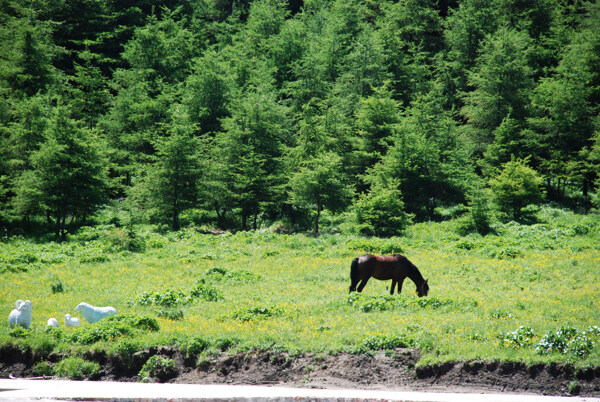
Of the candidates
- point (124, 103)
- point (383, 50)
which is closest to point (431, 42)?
point (383, 50)

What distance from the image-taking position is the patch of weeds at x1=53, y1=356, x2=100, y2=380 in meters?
12.9

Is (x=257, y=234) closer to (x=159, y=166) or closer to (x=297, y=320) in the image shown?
(x=159, y=166)

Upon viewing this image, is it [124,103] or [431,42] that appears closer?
[124,103]

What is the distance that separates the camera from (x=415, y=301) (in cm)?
1656

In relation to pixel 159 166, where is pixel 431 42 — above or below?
above

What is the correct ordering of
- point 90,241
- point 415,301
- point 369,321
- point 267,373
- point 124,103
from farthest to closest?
point 124,103
point 90,241
point 415,301
point 369,321
point 267,373

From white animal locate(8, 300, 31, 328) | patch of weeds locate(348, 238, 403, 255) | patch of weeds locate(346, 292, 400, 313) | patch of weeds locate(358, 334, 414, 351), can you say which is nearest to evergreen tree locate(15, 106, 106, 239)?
patch of weeds locate(348, 238, 403, 255)

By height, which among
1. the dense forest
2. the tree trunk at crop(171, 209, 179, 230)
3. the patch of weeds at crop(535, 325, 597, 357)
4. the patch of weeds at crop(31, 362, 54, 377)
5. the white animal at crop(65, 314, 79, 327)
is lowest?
the tree trunk at crop(171, 209, 179, 230)

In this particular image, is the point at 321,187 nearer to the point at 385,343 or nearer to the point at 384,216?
the point at 384,216

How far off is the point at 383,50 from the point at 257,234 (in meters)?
26.1

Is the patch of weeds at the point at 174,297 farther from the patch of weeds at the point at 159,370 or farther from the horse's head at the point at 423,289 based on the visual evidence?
the horse's head at the point at 423,289

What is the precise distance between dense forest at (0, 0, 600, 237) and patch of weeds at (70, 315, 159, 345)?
62.7ft

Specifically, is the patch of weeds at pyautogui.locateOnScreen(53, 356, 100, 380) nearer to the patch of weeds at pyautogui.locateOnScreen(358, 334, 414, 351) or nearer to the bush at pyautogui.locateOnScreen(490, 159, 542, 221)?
the patch of weeds at pyautogui.locateOnScreen(358, 334, 414, 351)

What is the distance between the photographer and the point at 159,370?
12844 mm
